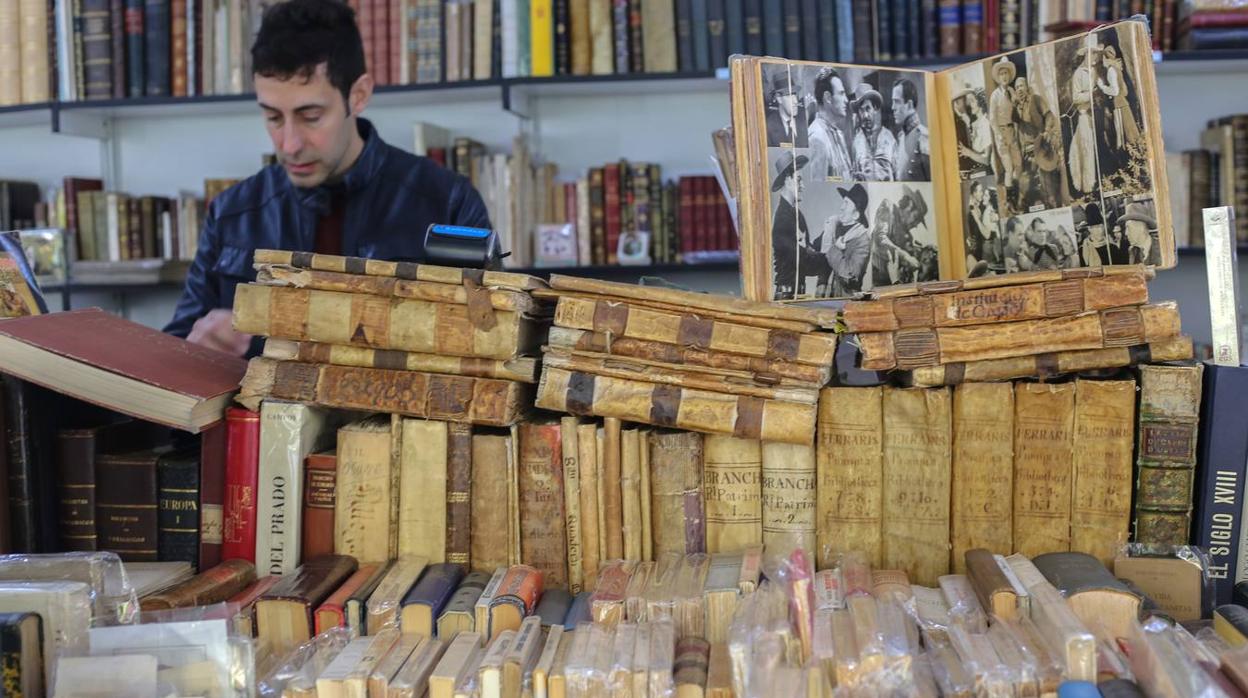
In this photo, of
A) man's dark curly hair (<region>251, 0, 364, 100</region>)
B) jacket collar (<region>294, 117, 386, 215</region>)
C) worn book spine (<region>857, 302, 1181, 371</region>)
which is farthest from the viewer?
jacket collar (<region>294, 117, 386, 215</region>)

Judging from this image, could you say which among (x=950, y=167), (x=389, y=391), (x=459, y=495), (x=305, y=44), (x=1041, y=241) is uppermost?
(x=305, y=44)

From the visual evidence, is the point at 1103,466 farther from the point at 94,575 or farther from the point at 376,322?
the point at 94,575

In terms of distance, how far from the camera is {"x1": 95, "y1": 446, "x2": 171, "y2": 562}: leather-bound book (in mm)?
1208

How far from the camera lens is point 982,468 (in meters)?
1.14

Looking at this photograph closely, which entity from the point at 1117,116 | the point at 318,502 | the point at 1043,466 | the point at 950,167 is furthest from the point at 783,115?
the point at 318,502

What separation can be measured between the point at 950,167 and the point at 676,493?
552 millimetres

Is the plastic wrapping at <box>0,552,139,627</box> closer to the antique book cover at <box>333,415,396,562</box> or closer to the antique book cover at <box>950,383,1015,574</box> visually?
the antique book cover at <box>333,415,396,562</box>

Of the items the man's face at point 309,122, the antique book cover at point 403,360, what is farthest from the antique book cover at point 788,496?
the man's face at point 309,122

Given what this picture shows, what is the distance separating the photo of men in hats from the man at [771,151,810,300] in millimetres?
19

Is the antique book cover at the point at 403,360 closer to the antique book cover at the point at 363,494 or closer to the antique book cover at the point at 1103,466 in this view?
the antique book cover at the point at 363,494

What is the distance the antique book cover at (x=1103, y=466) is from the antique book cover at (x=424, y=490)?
0.68 metres

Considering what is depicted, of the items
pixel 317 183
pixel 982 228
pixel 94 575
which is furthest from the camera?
pixel 317 183

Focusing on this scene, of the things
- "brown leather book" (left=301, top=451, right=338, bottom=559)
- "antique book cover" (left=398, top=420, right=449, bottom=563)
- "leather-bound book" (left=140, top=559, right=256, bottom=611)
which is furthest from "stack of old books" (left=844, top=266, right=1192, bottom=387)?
"leather-bound book" (left=140, top=559, right=256, bottom=611)

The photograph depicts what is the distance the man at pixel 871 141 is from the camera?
127 centimetres
